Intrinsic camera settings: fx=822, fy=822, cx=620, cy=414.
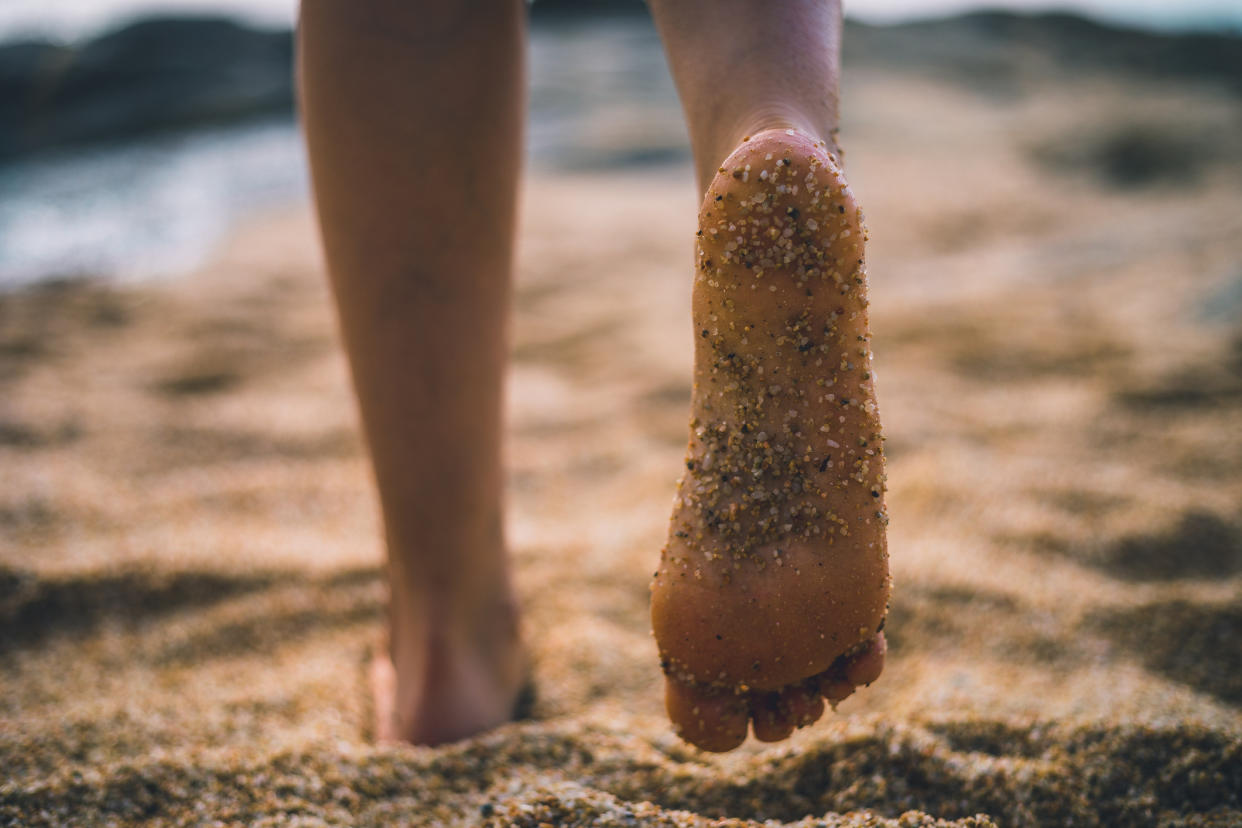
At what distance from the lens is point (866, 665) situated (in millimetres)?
638

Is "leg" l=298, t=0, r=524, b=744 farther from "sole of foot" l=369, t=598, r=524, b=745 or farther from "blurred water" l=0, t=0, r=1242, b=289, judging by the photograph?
"blurred water" l=0, t=0, r=1242, b=289

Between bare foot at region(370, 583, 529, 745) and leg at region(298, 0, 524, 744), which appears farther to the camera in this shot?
bare foot at region(370, 583, 529, 745)

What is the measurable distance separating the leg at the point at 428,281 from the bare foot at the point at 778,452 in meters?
0.32

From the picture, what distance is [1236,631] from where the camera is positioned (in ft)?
3.16

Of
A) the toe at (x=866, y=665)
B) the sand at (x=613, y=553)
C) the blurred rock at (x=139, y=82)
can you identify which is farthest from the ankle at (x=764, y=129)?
the blurred rock at (x=139, y=82)

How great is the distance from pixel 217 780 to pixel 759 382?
61cm

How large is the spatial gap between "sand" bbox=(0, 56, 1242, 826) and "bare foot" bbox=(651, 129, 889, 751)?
172 millimetres

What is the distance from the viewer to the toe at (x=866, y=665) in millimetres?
637

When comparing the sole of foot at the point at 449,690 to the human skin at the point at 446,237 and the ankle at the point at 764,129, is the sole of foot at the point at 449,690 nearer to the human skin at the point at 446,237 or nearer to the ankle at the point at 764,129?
the human skin at the point at 446,237

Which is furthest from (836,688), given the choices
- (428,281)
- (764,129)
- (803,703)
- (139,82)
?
(139,82)

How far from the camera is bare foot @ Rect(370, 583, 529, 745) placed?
91 cm

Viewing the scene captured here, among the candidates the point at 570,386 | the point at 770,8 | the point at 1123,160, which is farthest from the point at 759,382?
the point at 1123,160

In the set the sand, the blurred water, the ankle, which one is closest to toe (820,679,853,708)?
the sand

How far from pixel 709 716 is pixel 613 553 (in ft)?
2.10
